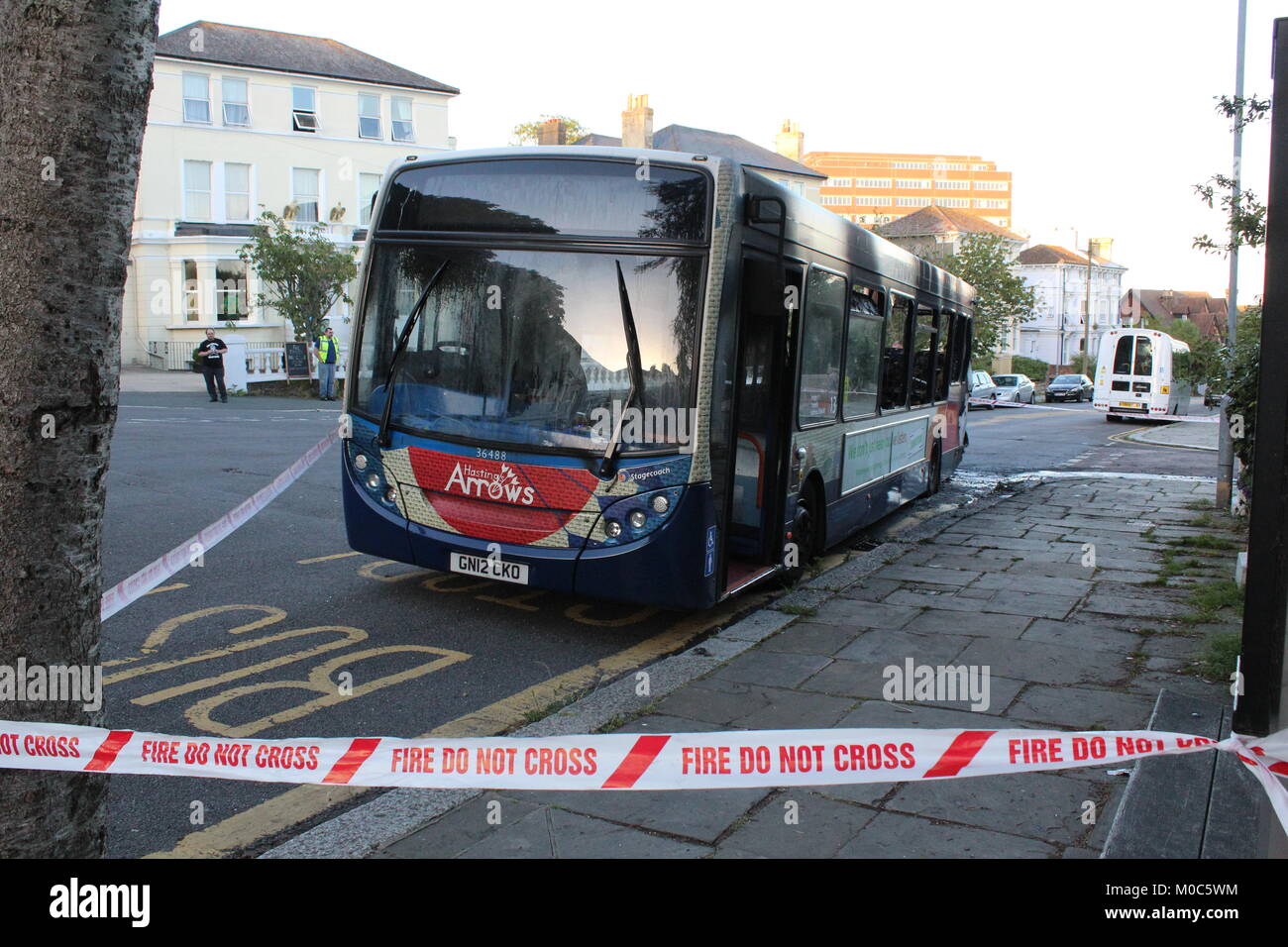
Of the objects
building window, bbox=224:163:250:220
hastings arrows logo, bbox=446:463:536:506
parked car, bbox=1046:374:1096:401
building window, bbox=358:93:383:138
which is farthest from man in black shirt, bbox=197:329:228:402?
parked car, bbox=1046:374:1096:401

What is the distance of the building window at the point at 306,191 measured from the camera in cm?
4206

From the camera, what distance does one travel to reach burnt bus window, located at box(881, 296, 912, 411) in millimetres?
10117

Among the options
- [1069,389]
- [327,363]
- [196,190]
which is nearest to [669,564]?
[327,363]

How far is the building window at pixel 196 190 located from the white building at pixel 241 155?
4 cm

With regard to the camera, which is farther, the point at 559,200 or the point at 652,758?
the point at 559,200

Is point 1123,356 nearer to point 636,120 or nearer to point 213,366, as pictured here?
point 213,366

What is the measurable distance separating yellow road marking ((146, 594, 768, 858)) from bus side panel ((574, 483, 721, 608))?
1.26 feet

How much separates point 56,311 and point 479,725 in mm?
2909

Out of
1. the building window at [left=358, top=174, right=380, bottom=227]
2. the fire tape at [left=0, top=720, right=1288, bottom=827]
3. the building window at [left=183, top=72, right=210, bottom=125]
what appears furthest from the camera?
the building window at [left=358, top=174, right=380, bottom=227]

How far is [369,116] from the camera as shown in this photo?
4338 centimetres

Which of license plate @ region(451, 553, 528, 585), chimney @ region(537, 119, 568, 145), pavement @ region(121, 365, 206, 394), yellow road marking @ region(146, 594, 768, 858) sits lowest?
yellow road marking @ region(146, 594, 768, 858)

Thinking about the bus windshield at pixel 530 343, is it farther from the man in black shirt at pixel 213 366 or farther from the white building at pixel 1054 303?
the white building at pixel 1054 303

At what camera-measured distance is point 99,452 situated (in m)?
2.66

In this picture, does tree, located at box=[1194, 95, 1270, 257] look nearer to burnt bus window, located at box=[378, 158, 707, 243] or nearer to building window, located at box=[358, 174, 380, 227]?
burnt bus window, located at box=[378, 158, 707, 243]
